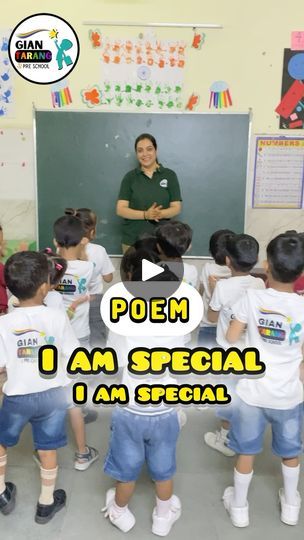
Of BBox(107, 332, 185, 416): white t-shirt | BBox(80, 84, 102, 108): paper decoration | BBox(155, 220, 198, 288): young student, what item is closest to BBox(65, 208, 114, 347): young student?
BBox(155, 220, 198, 288): young student

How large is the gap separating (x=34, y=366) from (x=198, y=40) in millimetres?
2633

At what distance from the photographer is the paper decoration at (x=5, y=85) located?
11.0 ft

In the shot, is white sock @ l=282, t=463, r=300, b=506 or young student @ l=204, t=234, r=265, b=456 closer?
white sock @ l=282, t=463, r=300, b=506

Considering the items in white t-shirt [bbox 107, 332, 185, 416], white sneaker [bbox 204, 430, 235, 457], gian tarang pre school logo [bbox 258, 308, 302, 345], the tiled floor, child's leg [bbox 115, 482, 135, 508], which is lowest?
the tiled floor

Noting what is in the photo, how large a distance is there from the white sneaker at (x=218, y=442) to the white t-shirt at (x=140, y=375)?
70cm

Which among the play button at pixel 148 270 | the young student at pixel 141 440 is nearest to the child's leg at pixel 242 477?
the young student at pixel 141 440

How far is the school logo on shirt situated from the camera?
204 cm

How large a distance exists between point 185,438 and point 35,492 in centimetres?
70

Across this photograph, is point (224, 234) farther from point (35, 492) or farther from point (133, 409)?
point (35, 492)

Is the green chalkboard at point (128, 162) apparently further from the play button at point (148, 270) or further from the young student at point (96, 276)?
the play button at point (148, 270)

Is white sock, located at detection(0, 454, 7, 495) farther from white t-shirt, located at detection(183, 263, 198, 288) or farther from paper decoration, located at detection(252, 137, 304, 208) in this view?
paper decoration, located at detection(252, 137, 304, 208)

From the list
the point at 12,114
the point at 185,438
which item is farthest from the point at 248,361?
the point at 12,114

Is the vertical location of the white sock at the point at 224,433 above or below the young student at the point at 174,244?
below

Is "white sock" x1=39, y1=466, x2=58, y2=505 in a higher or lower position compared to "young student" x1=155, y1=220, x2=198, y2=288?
lower
